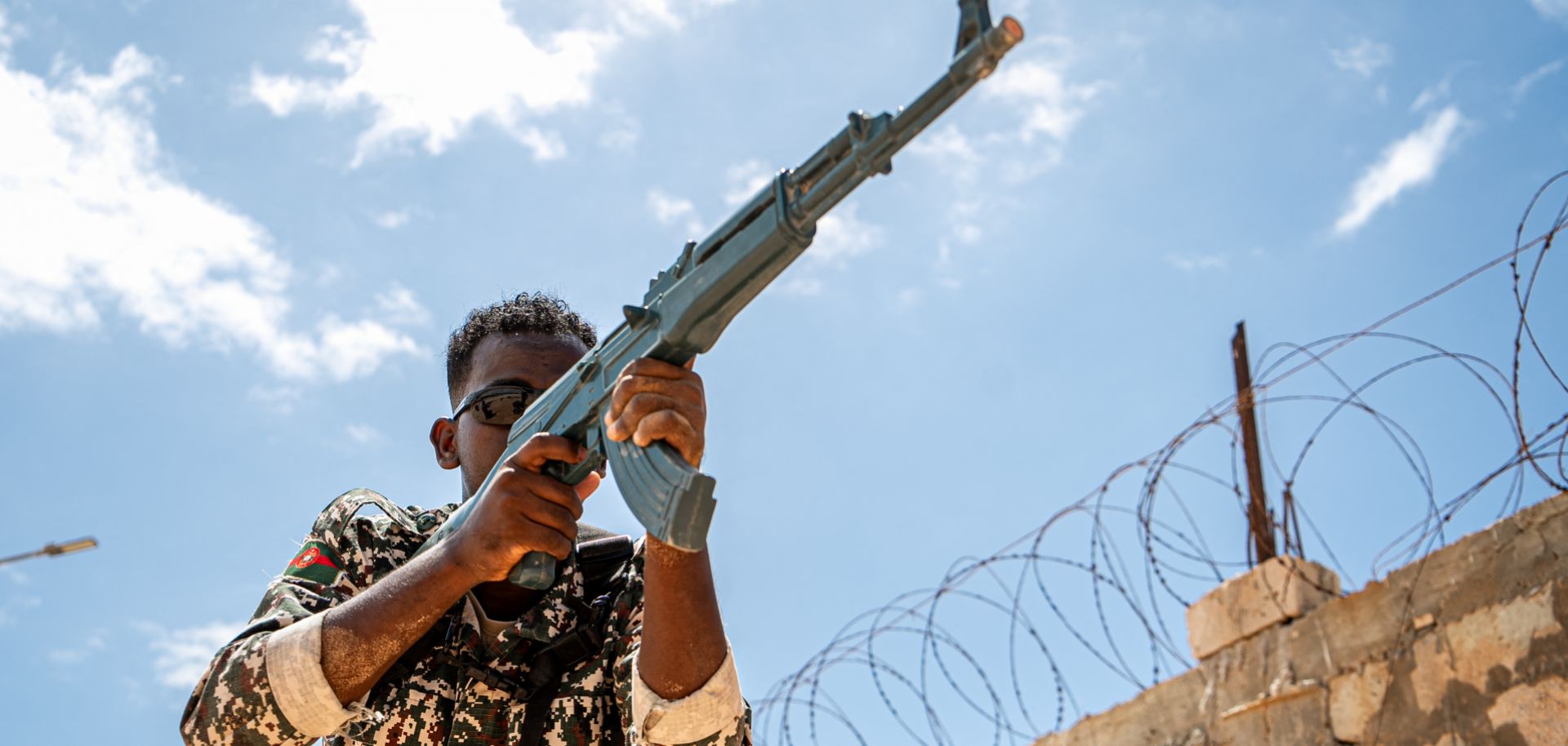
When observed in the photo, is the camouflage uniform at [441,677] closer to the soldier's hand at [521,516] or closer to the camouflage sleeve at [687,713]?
the camouflage sleeve at [687,713]

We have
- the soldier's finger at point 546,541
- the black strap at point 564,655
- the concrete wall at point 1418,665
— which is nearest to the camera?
the soldier's finger at point 546,541

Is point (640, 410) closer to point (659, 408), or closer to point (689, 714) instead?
point (659, 408)

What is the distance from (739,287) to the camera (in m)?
2.63

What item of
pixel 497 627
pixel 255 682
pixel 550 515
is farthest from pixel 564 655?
pixel 255 682

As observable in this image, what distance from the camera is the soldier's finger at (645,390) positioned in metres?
2.62

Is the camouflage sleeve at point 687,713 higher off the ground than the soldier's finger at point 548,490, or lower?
lower

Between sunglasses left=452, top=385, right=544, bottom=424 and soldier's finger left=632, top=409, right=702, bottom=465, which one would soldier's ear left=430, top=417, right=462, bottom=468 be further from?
soldier's finger left=632, top=409, right=702, bottom=465

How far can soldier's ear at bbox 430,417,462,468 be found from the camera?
3.62 metres

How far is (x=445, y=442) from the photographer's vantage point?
365 centimetres

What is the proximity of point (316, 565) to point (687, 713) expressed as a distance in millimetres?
1088

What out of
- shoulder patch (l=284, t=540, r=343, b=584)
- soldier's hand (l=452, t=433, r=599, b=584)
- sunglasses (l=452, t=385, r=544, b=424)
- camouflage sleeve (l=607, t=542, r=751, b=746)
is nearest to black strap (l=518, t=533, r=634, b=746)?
camouflage sleeve (l=607, t=542, r=751, b=746)

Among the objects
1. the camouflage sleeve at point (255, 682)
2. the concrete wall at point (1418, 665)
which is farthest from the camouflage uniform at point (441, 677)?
the concrete wall at point (1418, 665)

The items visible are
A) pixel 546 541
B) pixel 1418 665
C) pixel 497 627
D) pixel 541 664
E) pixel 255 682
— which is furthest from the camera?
pixel 1418 665

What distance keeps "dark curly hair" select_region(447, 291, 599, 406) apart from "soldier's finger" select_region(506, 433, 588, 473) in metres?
0.84
